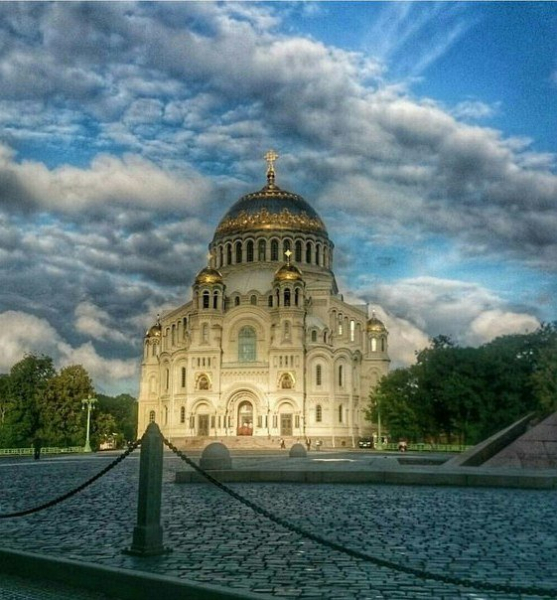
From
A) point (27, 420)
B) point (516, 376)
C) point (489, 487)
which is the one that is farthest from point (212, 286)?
point (489, 487)

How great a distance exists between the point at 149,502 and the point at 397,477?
10881 mm

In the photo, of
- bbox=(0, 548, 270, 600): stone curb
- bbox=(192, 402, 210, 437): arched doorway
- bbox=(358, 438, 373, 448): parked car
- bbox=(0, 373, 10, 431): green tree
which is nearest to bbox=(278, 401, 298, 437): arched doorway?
bbox=(358, 438, 373, 448): parked car

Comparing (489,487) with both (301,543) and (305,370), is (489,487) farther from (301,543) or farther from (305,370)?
(305,370)

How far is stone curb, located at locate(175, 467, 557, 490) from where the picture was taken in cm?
1598

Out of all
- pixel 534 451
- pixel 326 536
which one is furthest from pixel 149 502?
pixel 534 451

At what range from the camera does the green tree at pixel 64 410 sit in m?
59.7

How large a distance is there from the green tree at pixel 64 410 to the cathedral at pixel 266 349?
852cm

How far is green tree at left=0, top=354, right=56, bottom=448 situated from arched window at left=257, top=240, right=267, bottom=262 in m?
24.4

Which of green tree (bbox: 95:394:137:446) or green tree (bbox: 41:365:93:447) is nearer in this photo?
green tree (bbox: 41:365:93:447)

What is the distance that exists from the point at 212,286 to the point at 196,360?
7554mm

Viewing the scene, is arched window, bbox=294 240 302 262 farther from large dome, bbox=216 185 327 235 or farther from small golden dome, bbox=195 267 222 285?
small golden dome, bbox=195 267 222 285

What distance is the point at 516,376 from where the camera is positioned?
146 ft

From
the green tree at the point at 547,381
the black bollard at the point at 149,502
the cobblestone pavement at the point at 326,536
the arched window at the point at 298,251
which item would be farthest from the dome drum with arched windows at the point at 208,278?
the black bollard at the point at 149,502

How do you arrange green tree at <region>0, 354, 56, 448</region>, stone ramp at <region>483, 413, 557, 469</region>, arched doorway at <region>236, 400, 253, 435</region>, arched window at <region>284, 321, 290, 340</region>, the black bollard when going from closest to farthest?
Result: the black bollard < stone ramp at <region>483, 413, 557, 469</region> < green tree at <region>0, 354, 56, 448</region> < arched doorway at <region>236, 400, 253, 435</region> < arched window at <region>284, 321, 290, 340</region>
